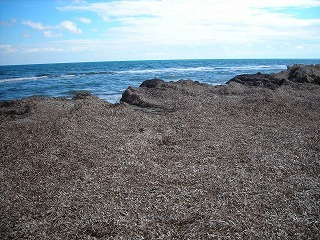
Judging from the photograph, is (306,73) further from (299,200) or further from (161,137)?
(299,200)

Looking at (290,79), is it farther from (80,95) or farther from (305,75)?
(80,95)

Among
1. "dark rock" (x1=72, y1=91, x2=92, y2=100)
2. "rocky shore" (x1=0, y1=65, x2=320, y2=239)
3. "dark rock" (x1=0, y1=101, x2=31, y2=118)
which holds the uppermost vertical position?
"dark rock" (x1=72, y1=91, x2=92, y2=100)

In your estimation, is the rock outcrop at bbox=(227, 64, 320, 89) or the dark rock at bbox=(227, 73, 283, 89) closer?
the dark rock at bbox=(227, 73, 283, 89)

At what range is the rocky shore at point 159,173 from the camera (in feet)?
25.1

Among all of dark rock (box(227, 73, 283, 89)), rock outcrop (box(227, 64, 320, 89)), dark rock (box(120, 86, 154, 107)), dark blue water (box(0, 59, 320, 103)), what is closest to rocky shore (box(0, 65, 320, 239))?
dark rock (box(120, 86, 154, 107))

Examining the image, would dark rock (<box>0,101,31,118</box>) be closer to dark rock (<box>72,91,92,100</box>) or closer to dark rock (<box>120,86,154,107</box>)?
dark rock (<box>72,91,92,100</box>)

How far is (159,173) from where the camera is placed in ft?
35.2

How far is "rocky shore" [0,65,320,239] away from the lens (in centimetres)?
764

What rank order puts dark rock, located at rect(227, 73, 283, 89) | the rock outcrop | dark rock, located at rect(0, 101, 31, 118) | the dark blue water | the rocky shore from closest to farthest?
the rocky shore, dark rock, located at rect(0, 101, 31, 118), dark rock, located at rect(227, 73, 283, 89), the rock outcrop, the dark blue water

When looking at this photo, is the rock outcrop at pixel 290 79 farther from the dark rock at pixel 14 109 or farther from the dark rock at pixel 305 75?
the dark rock at pixel 14 109

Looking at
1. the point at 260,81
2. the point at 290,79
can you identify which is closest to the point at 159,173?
the point at 260,81

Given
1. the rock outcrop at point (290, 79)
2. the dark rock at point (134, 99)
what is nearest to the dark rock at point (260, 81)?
the rock outcrop at point (290, 79)

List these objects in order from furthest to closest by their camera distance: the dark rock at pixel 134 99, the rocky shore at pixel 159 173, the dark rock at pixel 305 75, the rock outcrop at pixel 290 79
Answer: the dark rock at pixel 305 75 < the rock outcrop at pixel 290 79 < the dark rock at pixel 134 99 < the rocky shore at pixel 159 173

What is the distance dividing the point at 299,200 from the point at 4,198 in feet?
30.4
